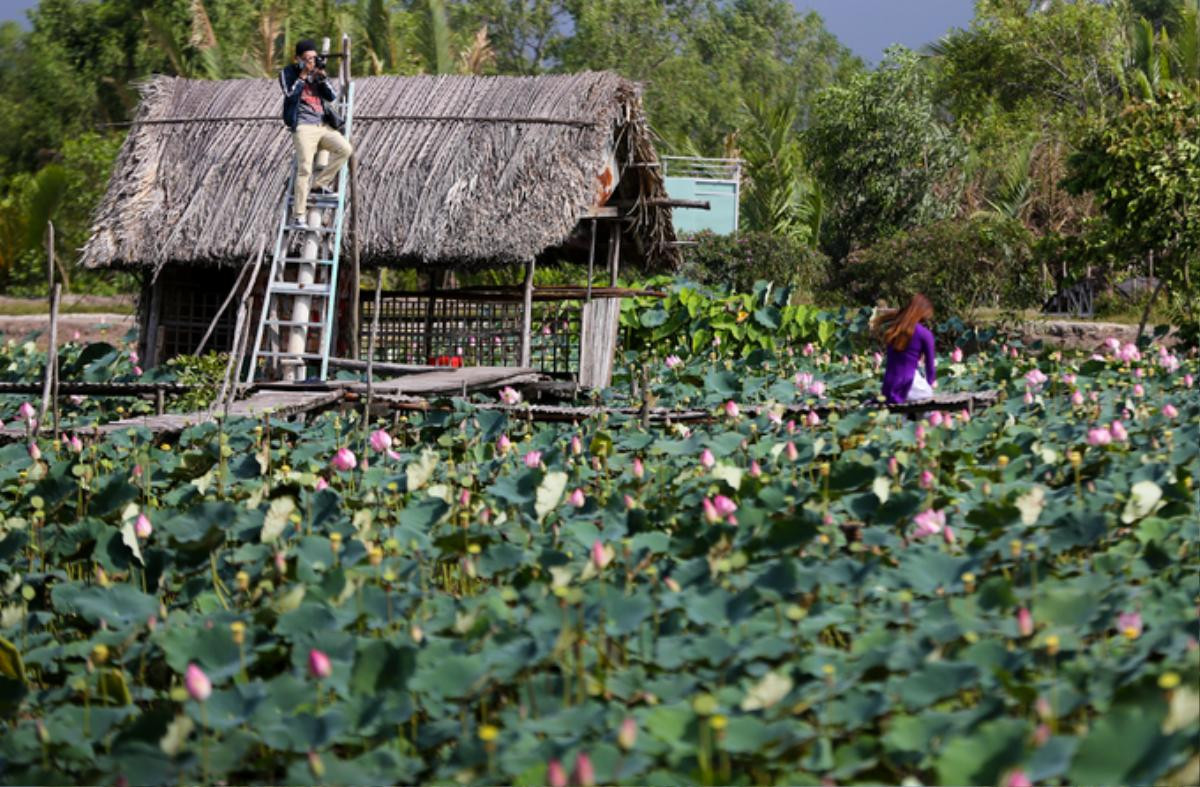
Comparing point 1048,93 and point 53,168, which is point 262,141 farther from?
point 1048,93

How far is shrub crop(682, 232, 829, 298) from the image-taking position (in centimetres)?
1998

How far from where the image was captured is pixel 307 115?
1033 cm

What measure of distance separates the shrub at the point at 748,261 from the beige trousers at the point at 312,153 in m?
9.64

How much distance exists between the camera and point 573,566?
3979 millimetres

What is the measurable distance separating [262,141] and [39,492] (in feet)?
25.7

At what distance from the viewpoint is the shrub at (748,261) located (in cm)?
1998

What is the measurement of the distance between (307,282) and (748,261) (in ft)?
34.6

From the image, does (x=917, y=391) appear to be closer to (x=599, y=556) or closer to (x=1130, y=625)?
(x=599, y=556)

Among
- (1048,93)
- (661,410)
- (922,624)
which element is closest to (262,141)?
(661,410)

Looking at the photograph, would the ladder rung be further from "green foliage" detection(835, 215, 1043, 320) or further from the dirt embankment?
"green foliage" detection(835, 215, 1043, 320)

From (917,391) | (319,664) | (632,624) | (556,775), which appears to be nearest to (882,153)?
(917,391)

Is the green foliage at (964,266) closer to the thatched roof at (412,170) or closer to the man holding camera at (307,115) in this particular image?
the thatched roof at (412,170)

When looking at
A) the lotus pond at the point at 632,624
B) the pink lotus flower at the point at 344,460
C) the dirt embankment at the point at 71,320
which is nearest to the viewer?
the lotus pond at the point at 632,624

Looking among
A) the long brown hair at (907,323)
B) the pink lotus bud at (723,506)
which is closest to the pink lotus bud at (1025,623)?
the pink lotus bud at (723,506)
